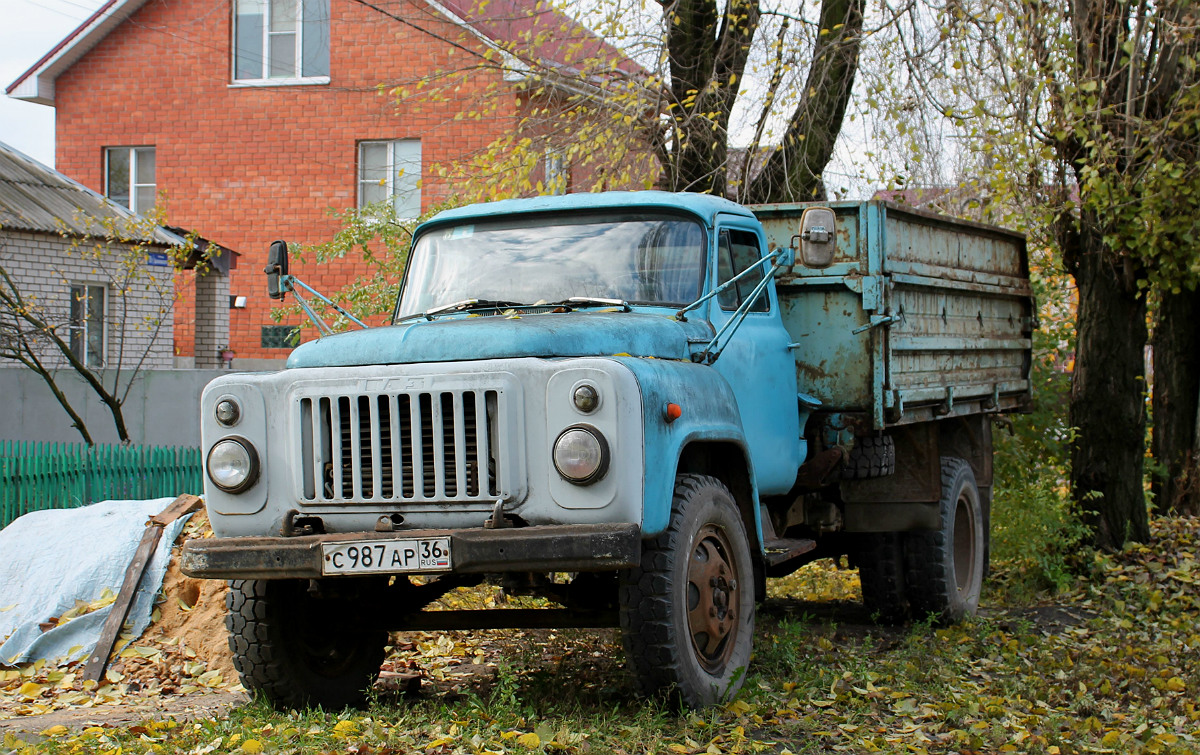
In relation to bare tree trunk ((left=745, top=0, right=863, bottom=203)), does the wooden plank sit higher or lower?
lower

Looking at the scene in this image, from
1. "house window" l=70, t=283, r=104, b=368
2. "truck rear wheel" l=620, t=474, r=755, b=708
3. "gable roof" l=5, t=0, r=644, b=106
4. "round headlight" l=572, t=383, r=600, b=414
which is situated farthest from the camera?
"house window" l=70, t=283, r=104, b=368

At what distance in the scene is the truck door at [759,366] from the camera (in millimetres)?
6344

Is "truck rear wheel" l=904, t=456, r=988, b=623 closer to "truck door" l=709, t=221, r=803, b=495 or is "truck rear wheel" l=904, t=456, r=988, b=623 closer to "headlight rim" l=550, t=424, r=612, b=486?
"truck door" l=709, t=221, r=803, b=495

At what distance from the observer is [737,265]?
6.67 meters

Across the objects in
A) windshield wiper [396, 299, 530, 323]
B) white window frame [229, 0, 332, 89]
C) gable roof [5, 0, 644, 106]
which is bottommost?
windshield wiper [396, 299, 530, 323]

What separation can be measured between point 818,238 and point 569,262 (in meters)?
1.19

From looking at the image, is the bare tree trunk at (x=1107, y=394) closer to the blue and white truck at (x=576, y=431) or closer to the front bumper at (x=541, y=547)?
the blue and white truck at (x=576, y=431)

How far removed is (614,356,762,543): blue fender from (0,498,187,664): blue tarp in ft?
11.9

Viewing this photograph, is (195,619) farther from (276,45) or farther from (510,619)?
(276,45)

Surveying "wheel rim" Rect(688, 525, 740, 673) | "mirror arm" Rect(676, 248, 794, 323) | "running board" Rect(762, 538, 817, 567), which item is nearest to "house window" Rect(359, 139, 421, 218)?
"running board" Rect(762, 538, 817, 567)

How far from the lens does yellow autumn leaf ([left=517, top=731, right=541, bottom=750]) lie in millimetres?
4805

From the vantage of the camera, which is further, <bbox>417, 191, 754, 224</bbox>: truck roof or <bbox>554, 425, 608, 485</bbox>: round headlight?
<bbox>417, 191, 754, 224</bbox>: truck roof

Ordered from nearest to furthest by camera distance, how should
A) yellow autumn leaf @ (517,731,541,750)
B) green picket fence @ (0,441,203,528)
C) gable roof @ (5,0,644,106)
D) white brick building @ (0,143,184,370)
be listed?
yellow autumn leaf @ (517,731,541,750)
green picket fence @ (0,441,203,528)
gable roof @ (5,0,644,106)
white brick building @ (0,143,184,370)

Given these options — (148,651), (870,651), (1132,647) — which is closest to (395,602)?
(148,651)
